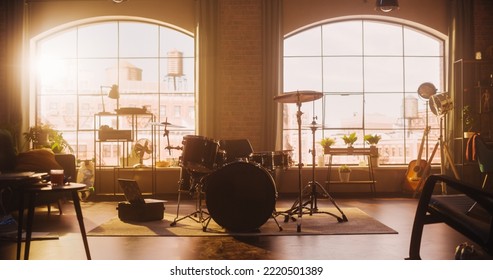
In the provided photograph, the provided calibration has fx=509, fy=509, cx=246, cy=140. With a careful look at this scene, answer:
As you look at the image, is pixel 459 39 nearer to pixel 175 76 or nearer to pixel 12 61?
pixel 175 76

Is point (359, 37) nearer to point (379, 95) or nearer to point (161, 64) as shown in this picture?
point (379, 95)

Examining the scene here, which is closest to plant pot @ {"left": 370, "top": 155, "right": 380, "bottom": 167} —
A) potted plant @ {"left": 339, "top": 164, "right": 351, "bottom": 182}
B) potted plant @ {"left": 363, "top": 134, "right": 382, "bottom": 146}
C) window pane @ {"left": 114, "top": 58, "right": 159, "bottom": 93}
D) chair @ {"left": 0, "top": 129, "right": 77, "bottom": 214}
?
potted plant @ {"left": 363, "top": 134, "right": 382, "bottom": 146}

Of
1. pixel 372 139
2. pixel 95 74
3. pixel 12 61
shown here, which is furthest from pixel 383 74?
pixel 12 61

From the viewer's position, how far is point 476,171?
780 centimetres

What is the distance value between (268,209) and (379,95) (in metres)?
4.77

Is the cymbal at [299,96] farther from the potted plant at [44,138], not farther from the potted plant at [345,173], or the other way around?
the potted plant at [44,138]

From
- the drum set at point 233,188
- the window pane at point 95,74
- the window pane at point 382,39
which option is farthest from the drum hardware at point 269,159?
the window pane at point 95,74

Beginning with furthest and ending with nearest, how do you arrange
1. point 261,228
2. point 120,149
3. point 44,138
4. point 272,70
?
point 120,149 < point 272,70 < point 44,138 < point 261,228

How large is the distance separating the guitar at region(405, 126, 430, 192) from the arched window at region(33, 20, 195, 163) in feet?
11.7

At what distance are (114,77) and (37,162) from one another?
9.91 ft

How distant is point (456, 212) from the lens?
244 centimetres

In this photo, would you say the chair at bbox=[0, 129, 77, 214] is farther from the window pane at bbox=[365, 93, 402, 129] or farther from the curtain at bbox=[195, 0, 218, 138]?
the window pane at bbox=[365, 93, 402, 129]
